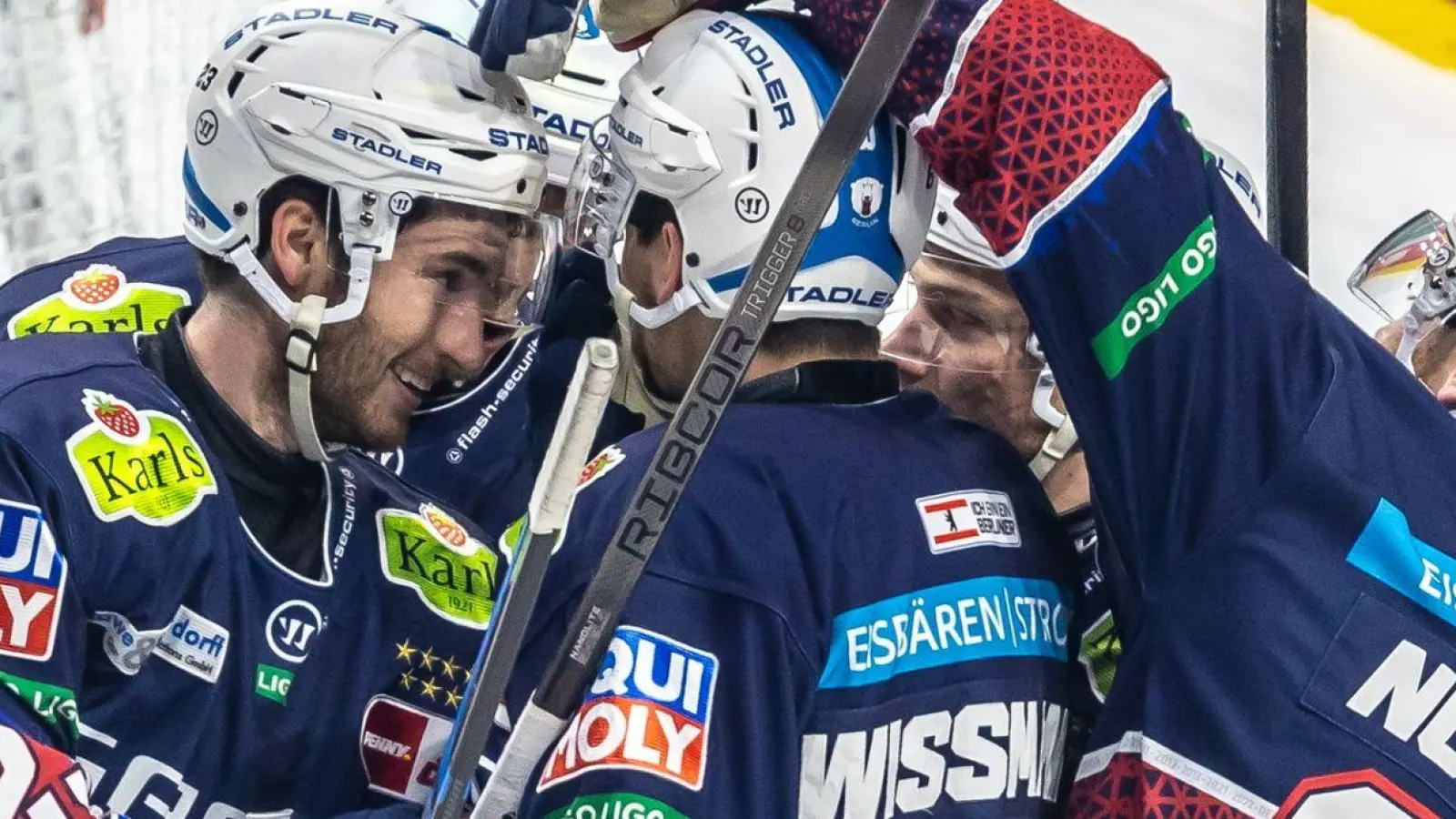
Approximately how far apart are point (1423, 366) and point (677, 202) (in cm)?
137

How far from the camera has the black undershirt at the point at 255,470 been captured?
2137 mm

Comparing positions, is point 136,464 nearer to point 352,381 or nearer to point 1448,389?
point 352,381

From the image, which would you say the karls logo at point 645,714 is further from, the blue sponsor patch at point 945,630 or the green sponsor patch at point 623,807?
the blue sponsor patch at point 945,630

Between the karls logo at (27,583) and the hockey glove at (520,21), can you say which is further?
the hockey glove at (520,21)

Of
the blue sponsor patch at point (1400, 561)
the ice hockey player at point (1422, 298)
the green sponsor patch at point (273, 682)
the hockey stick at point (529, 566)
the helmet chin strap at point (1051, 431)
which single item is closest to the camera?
the hockey stick at point (529, 566)

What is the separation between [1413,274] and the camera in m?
2.86

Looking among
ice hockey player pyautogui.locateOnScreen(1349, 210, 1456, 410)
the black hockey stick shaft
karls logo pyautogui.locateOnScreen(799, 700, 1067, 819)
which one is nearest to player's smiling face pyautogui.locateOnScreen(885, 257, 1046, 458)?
karls logo pyautogui.locateOnScreen(799, 700, 1067, 819)

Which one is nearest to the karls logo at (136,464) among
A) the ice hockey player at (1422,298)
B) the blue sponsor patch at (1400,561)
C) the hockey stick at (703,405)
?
the hockey stick at (703,405)

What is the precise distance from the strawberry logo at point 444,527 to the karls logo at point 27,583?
531mm

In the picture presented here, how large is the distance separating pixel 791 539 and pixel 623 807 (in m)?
0.27

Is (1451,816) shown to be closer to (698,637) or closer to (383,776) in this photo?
(698,637)

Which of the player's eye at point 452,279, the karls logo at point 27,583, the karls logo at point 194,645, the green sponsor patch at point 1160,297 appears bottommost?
the karls logo at point 194,645

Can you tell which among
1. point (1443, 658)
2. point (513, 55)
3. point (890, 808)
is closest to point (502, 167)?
point (513, 55)

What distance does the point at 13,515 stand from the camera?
184 centimetres
